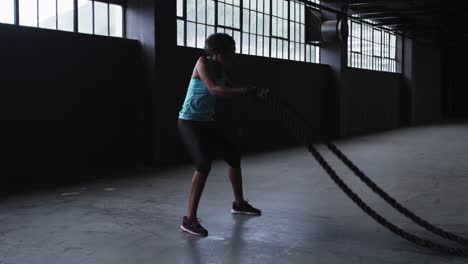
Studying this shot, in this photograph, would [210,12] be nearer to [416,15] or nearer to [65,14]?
[65,14]

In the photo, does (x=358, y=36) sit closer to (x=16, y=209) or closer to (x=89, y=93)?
(x=89, y=93)

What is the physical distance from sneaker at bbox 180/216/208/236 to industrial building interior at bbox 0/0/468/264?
6 centimetres

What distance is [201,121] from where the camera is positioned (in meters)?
4.62

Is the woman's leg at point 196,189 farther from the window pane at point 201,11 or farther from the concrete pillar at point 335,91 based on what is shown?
the concrete pillar at point 335,91

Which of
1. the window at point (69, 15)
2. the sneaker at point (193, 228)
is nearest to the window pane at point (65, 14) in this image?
the window at point (69, 15)

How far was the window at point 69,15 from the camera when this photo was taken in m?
6.87

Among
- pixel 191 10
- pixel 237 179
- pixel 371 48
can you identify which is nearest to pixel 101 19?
pixel 191 10

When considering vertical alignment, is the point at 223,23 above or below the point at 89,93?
above

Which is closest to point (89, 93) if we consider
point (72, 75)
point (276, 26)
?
point (72, 75)

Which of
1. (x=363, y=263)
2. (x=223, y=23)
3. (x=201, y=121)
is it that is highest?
(x=223, y=23)

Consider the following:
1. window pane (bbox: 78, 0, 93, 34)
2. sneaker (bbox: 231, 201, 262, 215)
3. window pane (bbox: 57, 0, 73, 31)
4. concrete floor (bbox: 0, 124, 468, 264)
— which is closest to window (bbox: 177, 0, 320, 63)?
window pane (bbox: 78, 0, 93, 34)

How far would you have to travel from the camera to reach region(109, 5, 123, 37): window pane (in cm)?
846

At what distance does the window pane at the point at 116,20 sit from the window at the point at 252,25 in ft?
3.93

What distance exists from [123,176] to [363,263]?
4.67m
